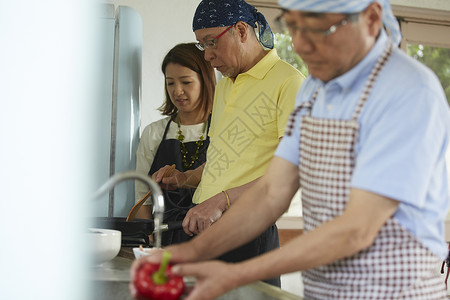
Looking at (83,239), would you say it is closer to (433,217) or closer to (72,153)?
(72,153)

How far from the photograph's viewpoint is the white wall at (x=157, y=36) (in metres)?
3.15

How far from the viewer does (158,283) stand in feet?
3.20

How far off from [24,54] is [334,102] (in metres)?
0.54

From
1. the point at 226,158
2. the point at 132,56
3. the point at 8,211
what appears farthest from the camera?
the point at 132,56

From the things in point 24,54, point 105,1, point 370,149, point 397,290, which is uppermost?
point 105,1

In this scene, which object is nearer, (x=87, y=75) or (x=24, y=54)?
(x=24, y=54)

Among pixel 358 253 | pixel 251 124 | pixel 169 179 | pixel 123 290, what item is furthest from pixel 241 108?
pixel 358 253

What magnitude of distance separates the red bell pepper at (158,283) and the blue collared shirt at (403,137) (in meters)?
0.32

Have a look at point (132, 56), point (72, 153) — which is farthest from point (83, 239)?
point (132, 56)

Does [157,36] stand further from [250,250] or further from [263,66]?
[250,250]

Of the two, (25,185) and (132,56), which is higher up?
(132,56)

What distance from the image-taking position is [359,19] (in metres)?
1.01

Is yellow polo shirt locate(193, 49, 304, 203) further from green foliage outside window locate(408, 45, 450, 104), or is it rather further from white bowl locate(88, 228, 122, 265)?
green foliage outside window locate(408, 45, 450, 104)

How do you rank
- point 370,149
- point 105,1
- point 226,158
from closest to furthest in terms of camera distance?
point 370,149
point 226,158
point 105,1
